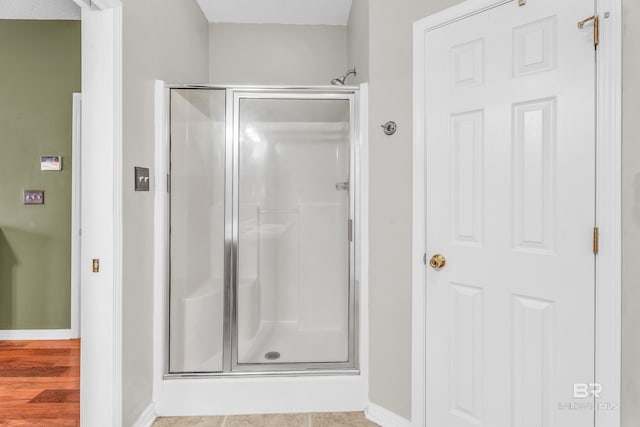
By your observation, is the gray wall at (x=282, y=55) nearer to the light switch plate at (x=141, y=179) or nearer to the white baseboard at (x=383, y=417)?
the light switch plate at (x=141, y=179)

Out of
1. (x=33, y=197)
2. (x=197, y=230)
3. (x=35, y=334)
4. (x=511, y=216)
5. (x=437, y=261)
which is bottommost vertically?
(x=35, y=334)

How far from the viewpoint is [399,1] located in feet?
6.33

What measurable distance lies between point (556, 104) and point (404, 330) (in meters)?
1.24

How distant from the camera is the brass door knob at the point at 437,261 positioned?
1.77 metres

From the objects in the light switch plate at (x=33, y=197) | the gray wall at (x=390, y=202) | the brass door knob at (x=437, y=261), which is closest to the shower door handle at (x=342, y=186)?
the gray wall at (x=390, y=202)

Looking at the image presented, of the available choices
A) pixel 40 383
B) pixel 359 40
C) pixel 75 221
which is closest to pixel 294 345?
pixel 40 383

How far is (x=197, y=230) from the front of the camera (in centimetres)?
223

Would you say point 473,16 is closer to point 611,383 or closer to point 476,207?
point 476,207

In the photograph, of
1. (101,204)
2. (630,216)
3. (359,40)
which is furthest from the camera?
Answer: (359,40)

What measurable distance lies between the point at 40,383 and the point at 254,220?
176 cm

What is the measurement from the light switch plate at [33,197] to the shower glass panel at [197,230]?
71.4 inches

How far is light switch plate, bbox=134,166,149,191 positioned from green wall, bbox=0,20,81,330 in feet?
5.68

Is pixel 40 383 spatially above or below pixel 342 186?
below

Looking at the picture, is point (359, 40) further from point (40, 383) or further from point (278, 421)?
point (40, 383)
